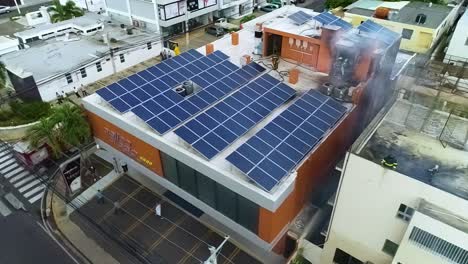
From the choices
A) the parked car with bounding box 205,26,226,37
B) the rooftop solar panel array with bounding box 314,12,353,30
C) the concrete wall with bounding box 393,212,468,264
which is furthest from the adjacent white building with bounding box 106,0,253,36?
the concrete wall with bounding box 393,212,468,264

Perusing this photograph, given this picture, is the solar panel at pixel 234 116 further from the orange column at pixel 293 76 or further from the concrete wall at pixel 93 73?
the concrete wall at pixel 93 73

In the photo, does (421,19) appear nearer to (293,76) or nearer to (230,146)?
(293,76)

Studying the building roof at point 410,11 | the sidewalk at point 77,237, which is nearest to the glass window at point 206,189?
the sidewalk at point 77,237

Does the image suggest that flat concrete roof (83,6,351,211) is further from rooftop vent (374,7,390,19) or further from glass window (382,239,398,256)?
rooftop vent (374,7,390,19)

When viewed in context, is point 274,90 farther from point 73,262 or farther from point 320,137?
point 73,262

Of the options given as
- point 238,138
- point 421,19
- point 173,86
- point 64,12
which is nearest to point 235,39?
point 173,86

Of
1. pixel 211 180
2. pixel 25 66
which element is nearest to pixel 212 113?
pixel 211 180

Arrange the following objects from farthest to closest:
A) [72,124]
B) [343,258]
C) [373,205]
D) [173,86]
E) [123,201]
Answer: [72,124] → [123,201] → [173,86] → [343,258] → [373,205]
